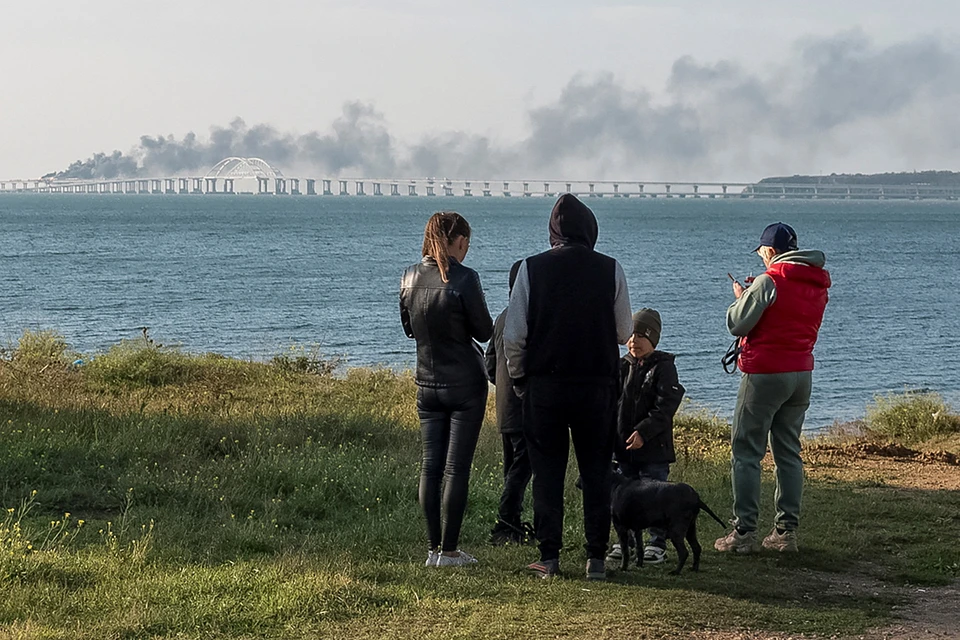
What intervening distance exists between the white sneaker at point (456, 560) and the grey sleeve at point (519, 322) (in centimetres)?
121

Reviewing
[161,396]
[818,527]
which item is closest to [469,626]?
[818,527]

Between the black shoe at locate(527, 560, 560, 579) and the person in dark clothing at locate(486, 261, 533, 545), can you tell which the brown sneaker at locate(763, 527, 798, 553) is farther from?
the black shoe at locate(527, 560, 560, 579)

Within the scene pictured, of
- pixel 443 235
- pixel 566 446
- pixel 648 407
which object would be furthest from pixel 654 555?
pixel 443 235

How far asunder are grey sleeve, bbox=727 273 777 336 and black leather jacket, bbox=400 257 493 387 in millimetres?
1513

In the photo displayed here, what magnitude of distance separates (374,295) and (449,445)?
147 feet

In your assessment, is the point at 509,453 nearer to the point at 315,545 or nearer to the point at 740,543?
the point at 315,545

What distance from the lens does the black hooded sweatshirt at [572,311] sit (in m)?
5.84

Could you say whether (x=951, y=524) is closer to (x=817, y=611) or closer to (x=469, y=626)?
(x=817, y=611)

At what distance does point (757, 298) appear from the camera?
22.0ft

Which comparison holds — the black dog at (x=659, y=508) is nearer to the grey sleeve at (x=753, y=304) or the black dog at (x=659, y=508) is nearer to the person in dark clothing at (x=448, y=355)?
the person in dark clothing at (x=448, y=355)

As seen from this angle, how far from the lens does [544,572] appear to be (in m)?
6.19

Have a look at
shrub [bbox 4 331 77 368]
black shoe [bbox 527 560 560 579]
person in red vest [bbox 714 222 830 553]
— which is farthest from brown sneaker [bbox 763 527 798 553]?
shrub [bbox 4 331 77 368]

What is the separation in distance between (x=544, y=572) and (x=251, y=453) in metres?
4.33

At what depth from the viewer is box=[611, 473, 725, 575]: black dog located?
20.7ft
